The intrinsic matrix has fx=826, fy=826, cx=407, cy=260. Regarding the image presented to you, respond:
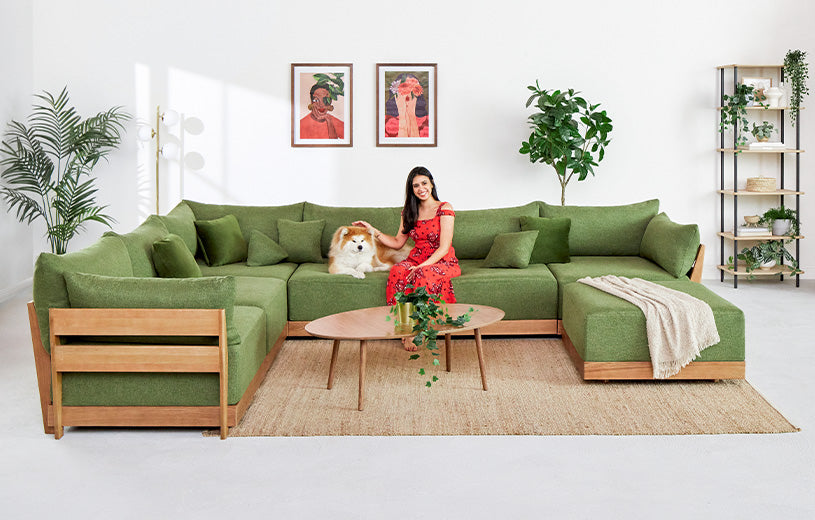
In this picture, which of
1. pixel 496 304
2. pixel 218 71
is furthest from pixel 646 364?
pixel 218 71

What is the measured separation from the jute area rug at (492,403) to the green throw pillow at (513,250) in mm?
822

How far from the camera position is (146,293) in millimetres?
3424

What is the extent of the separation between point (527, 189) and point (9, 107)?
14.6ft

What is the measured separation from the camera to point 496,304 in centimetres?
514

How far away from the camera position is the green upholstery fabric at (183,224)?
521 cm

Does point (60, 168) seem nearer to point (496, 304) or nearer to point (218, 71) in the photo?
point (218, 71)

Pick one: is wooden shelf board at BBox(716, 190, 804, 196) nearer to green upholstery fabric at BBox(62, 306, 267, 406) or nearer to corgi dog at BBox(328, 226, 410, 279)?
corgi dog at BBox(328, 226, 410, 279)

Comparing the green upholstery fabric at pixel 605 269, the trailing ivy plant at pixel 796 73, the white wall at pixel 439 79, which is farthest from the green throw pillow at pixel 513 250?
the trailing ivy plant at pixel 796 73

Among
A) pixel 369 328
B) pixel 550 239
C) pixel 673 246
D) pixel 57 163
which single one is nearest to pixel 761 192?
pixel 673 246

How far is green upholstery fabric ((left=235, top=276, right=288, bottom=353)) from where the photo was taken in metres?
4.42

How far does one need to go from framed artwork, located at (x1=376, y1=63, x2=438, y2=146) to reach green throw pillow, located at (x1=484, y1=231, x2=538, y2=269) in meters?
2.09

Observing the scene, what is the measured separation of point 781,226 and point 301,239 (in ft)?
13.8

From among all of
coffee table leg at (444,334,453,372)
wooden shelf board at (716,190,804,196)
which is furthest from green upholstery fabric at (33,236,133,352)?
wooden shelf board at (716,190,804,196)

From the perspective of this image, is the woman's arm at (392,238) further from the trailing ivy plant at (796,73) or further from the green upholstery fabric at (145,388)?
the trailing ivy plant at (796,73)
